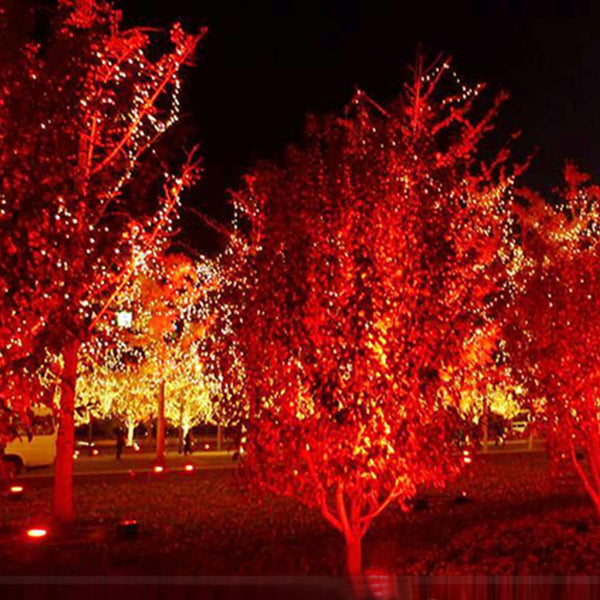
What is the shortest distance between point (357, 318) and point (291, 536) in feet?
21.5

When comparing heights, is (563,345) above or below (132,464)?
above

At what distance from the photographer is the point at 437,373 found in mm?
10445

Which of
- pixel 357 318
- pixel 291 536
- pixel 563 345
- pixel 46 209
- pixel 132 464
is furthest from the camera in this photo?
pixel 132 464

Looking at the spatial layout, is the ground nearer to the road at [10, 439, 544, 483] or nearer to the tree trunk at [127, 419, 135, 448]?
the road at [10, 439, 544, 483]

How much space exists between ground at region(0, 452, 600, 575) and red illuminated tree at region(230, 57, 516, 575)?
984 mm

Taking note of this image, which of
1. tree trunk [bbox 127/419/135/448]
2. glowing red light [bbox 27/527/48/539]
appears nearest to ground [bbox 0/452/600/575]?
glowing red light [bbox 27/527/48/539]

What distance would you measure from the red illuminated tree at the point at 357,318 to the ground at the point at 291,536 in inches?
38.8

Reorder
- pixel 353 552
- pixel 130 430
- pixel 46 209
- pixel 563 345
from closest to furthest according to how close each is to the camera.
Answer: pixel 46 209 < pixel 353 552 < pixel 563 345 < pixel 130 430

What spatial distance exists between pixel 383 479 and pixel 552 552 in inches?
142

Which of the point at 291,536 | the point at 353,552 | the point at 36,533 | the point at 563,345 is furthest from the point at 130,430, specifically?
the point at 353,552

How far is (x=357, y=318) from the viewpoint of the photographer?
10312 mm

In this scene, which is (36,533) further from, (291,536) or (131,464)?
(131,464)

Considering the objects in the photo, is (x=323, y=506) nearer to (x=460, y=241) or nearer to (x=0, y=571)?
(x=460, y=241)

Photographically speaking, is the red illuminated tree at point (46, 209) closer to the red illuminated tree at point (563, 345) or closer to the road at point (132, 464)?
the red illuminated tree at point (563, 345)
